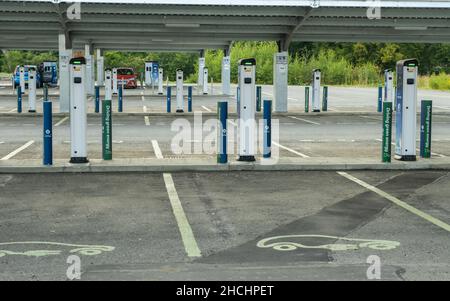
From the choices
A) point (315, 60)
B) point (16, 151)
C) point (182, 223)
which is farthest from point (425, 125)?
point (315, 60)

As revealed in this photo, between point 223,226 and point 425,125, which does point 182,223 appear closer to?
point 223,226

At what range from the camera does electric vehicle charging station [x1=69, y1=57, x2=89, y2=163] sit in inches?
492

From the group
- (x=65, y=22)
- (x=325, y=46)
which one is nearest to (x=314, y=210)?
(x=65, y=22)

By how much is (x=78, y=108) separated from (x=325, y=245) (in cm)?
633

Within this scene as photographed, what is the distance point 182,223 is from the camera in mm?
8617

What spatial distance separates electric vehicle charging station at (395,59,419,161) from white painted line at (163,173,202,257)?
4339mm

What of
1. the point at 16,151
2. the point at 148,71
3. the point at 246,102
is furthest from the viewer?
the point at 148,71

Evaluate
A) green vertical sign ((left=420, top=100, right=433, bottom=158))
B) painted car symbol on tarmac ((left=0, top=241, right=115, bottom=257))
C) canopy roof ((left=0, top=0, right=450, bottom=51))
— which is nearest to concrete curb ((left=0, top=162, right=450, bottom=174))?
green vertical sign ((left=420, top=100, right=433, bottom=158))

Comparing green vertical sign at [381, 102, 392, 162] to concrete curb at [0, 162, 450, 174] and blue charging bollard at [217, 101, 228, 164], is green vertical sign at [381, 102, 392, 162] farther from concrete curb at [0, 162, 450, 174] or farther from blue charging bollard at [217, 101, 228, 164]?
blue charging bollard at [217, 101, 228, 164]

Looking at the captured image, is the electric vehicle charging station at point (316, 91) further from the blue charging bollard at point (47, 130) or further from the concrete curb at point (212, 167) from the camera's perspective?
the blue charging bollard at point (47, 130)

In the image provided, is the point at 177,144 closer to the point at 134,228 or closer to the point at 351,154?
the point at 351,154

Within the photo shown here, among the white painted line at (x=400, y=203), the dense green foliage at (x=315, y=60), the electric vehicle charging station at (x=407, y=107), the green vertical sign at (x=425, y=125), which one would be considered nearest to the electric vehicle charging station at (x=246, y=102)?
the white painted line at (x=400, y=203)

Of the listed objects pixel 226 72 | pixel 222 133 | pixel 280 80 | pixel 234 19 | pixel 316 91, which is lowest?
pixel 222 133
